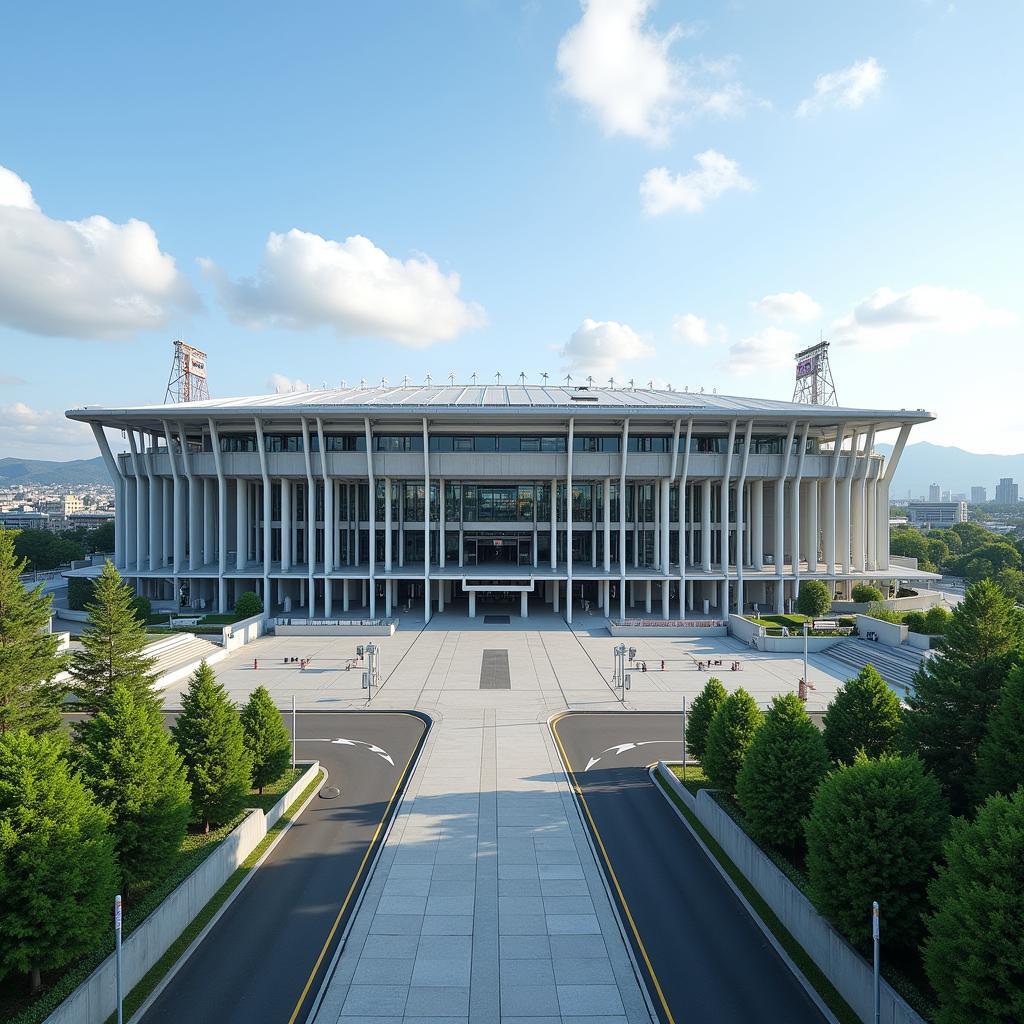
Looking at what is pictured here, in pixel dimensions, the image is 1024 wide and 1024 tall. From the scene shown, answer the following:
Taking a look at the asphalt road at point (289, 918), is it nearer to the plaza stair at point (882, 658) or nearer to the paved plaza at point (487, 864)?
the paved plaza at point (487, 864)

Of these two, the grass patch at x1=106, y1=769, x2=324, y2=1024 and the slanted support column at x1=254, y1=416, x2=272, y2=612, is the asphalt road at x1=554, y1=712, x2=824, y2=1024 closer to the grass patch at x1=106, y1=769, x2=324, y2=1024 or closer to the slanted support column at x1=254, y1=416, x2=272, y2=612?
the grass patch at x1=106, y1=769, x2=324, y2=1024

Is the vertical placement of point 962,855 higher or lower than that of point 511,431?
lower

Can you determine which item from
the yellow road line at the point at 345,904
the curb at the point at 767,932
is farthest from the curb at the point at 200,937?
the curb at the point at 767,932

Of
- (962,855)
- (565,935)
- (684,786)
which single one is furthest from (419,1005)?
(684,786)

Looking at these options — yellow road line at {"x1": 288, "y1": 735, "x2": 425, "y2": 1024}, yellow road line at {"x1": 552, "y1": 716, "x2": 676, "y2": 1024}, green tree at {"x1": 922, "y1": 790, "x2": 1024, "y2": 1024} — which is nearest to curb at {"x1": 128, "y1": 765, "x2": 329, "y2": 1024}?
yellow road line at {"x1": 288, "y1": 735, "x2": 425, "y2": 1024}

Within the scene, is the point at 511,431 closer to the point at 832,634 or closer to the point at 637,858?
the point at 832,634

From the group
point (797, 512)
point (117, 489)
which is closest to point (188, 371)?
point (117, 489)
